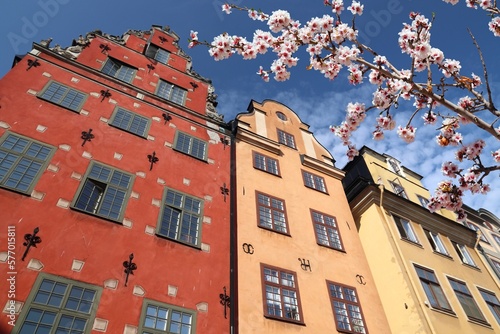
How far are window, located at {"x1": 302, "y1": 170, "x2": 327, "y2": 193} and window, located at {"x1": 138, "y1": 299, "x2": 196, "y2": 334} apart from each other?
362 inches

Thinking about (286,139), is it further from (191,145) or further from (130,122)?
(130,122)

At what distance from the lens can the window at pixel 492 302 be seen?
17.0 m

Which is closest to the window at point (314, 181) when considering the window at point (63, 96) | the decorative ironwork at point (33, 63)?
the window at point (63, 96)

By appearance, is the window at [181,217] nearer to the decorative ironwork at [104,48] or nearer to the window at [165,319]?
the window at [165,319]

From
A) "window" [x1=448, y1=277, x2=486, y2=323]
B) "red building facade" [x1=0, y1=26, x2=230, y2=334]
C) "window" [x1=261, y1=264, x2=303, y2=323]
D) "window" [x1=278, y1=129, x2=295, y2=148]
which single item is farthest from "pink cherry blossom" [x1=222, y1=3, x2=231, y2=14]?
"window" [x1=448, y1=277, x2=486, y2=323]

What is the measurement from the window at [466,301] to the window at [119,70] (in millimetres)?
17333

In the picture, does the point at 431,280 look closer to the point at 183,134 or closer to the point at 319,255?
the point at 319,255

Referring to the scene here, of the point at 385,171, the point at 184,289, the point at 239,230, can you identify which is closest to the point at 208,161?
the point at 239,230

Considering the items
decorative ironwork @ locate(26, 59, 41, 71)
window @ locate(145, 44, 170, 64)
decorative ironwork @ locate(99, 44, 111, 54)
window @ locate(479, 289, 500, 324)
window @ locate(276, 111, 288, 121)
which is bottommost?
window @ locate(479, 289, 500, 324)

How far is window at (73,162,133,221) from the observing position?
10.2m

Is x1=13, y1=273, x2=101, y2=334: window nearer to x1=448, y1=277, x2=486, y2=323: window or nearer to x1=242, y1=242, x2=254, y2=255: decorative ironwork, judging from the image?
x1=242, y1=242, x2=254, y2=255: decorative ironwork

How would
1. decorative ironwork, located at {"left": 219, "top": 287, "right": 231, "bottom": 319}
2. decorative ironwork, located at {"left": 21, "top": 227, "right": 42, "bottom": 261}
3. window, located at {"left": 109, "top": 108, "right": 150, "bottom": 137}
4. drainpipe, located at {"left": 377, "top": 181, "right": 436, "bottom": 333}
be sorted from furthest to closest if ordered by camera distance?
drainpipe, located at {"left": 377, "top": 181, "right": 436, "bottom": 333}, window, located at {"left": 109, "top": 108, "right": 150, "bottom": 137}, decorative ironwork, located at {"left": 219, "top": 287, "right": 231, "bottom": 319}, decorative ironwork, located at {"left": 21, "top": 227, "right": 42, "bottom": 261}

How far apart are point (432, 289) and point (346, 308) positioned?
5.18 meters

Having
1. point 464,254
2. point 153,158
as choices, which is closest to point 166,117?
point 153,158
